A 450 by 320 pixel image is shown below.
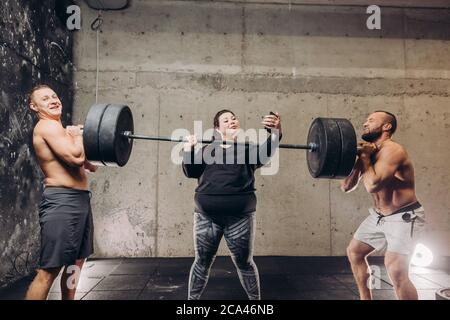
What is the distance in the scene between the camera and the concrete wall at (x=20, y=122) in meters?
3.00

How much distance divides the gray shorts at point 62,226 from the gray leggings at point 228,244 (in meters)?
0.77

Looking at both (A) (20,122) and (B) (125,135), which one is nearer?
(B) (125,135)

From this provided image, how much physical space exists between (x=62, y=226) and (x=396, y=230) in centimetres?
224

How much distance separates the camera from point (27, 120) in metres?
3.34

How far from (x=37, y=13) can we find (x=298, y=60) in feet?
10.0

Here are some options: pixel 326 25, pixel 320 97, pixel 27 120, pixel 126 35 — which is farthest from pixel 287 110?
pixel 27 120

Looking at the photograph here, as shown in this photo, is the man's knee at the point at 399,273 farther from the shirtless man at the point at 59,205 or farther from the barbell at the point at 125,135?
the shirtless man at the point at 59,205

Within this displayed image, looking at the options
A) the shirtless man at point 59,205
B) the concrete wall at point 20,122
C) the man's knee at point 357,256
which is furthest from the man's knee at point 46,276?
the man's knee at point 357,256

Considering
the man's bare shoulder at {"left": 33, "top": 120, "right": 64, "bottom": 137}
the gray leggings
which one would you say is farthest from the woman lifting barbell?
the man's bare shoulder at {"left": 33, "top": 120, "right": 64, "bottom": 137}

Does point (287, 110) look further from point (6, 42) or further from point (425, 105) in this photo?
point (6, 42)

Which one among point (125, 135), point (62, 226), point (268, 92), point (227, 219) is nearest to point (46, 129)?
point (125, 135)

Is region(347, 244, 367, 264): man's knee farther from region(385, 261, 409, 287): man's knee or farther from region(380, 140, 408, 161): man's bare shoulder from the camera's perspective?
region(380, 140, 408, 161): man's bare shoulder

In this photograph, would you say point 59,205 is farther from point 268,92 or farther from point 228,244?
point 268,92

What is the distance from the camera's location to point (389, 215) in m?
2.51
